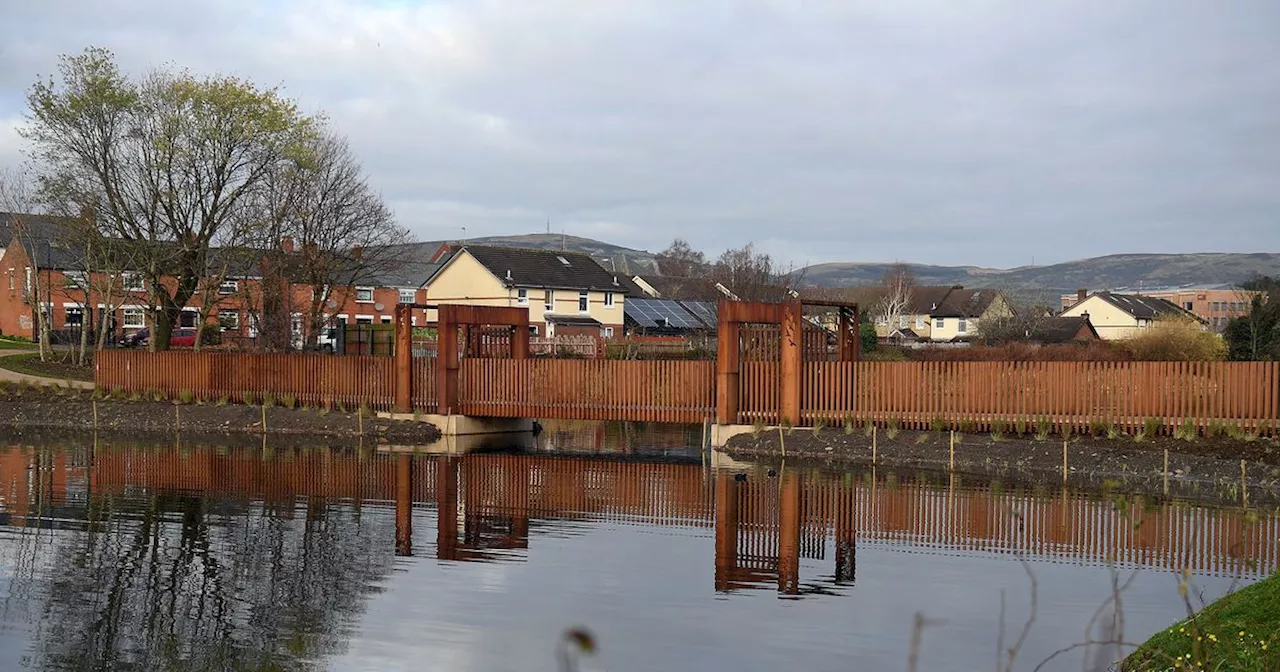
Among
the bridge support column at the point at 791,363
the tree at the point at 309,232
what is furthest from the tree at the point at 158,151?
the bridge support column at the point at 791,363

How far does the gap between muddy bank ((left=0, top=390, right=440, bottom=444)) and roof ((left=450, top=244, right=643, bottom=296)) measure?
43.0m

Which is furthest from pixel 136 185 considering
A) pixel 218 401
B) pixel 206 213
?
pixel 218 401

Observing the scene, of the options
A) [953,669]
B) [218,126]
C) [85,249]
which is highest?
[218,126]

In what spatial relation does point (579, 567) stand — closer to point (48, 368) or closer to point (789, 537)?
point (789, 537)

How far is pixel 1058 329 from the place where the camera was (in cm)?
10844

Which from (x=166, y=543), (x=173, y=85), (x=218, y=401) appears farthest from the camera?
(x=173, y=85)

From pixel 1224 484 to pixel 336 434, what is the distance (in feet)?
72.3

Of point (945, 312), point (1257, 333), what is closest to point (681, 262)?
point (945, 312)

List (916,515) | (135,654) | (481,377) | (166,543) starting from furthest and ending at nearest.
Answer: (481,377)
(916,515)
(166,543)
(135,654)

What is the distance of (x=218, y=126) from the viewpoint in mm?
46188

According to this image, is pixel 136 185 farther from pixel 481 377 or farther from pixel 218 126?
pixel 481 377

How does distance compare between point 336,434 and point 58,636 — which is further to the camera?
point 336,434

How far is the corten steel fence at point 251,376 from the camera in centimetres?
3659

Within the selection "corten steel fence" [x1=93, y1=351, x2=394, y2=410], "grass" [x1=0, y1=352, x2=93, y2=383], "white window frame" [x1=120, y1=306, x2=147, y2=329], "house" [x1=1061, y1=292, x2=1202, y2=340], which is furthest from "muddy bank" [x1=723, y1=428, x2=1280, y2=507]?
"house" [x1=1061, y1=292, x2=1202, y2=340]
